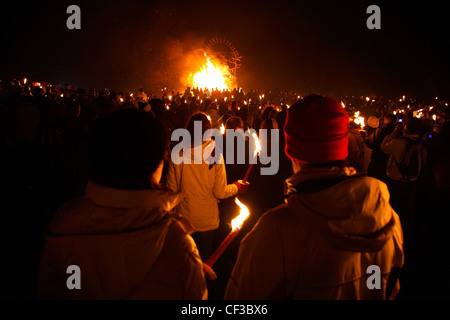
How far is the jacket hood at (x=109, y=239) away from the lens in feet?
4.34

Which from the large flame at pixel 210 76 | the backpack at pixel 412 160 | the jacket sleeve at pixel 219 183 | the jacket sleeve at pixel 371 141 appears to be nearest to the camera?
the jacket sleeve at pixel 219 183

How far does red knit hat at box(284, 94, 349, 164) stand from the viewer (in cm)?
171

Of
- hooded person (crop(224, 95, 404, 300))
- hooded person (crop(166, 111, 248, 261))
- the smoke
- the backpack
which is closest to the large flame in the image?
the smoke

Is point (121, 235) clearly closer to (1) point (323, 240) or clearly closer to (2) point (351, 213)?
(1) point (323, 240)

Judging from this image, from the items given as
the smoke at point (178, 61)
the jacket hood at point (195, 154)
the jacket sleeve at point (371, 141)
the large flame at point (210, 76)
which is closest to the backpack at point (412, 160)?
the jacket sleeve at point (371, 141)

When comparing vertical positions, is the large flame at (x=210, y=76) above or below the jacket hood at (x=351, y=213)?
above

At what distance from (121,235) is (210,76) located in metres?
29.8

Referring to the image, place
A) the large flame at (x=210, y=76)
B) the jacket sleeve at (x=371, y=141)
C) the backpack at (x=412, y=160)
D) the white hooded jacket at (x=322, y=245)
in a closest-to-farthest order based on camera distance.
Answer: the white hooded jacket at (x=322, y=245) → the backpack at (x=412, y=160) → the jacket sleeve at (x=371, y=141) → the large flame at (x=210, y=76)

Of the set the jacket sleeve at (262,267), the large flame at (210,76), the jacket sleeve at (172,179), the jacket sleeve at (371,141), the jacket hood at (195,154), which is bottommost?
the jacket sleeve at (262,267)

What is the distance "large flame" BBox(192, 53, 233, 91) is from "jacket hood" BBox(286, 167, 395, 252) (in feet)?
93.8

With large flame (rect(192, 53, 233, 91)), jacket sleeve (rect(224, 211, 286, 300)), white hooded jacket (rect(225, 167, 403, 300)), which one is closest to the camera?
white hooded jacket (rect(225, 167, 403, 300))

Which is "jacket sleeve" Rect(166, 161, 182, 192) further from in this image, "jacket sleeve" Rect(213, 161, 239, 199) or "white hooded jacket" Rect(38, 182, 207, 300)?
"white hooded jacket" Rect(38, 182, 207, 300)

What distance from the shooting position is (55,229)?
4.50 ft

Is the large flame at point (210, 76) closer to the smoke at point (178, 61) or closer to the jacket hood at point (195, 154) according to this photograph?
the smoke at point (178, 61)
